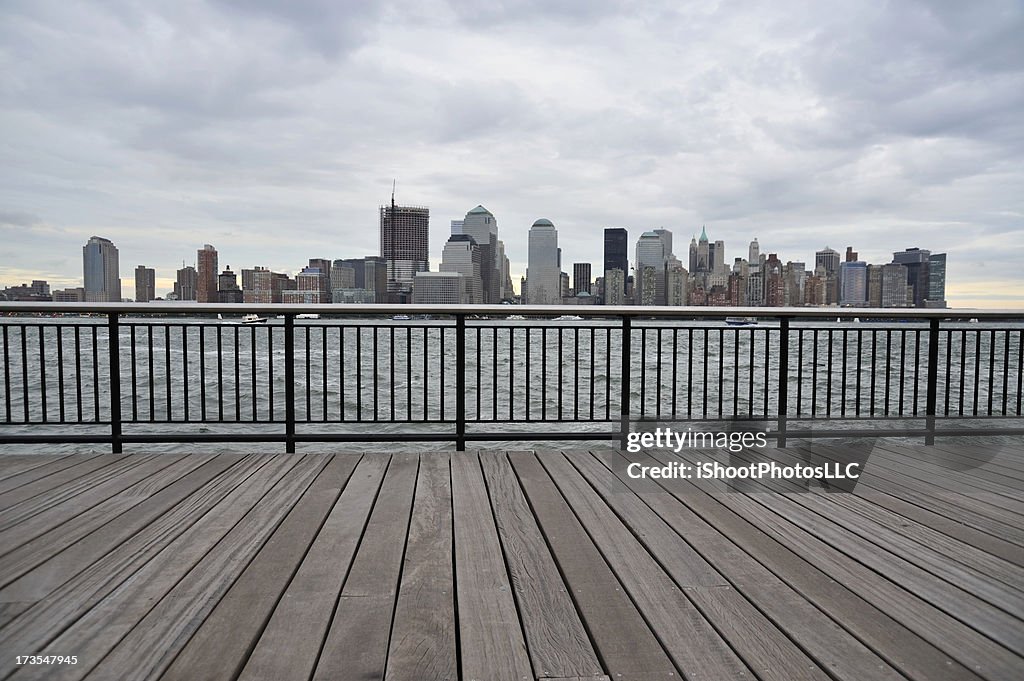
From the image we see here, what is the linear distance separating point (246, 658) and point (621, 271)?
37.0 ft

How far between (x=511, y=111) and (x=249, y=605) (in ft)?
41.8

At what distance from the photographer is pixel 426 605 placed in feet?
5.06

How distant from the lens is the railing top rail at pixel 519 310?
11.0ft

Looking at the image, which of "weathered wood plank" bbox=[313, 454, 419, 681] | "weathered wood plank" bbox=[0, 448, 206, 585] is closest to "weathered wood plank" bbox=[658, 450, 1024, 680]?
"weathered wood plank" bbox=[313, 454, 419, 681]

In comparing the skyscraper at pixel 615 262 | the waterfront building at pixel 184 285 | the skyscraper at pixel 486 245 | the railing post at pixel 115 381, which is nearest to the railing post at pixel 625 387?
the railing post at pixel 115 381

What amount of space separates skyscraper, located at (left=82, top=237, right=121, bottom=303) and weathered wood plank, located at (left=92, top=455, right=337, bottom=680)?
6.19m

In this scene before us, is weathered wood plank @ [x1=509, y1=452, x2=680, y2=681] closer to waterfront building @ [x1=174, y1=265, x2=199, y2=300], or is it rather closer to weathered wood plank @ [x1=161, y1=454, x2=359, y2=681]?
weathered wood plank @ [x1=161, y1=454, x2=359, y2=681]

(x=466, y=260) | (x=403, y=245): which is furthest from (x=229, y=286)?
(x=403, y=245)

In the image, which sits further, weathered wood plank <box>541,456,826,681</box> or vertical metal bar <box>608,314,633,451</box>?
vertical metal bar <box>608,314,633,451</box>

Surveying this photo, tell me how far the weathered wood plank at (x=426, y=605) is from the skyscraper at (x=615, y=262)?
5.23 meters

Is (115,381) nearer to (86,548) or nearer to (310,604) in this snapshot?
(86,548)

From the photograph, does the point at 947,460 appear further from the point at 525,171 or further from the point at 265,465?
the point at 525,171

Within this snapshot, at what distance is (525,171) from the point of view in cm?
2434

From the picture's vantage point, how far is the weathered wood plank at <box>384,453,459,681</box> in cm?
124
